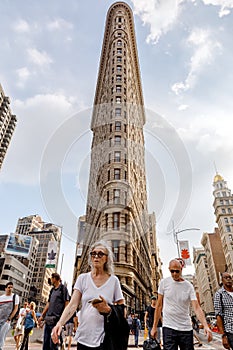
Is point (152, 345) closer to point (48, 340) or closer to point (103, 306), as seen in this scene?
point (48, 340)

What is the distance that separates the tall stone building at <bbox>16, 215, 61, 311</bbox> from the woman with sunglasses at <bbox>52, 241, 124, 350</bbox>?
367ft

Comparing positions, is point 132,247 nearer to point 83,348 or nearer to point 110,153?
point 110,153

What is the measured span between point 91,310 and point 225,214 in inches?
3224

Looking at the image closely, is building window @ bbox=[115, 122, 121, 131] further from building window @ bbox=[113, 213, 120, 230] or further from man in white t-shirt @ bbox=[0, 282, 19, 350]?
man in white t-shirt @ bbox=[0, 282, 19, 350]

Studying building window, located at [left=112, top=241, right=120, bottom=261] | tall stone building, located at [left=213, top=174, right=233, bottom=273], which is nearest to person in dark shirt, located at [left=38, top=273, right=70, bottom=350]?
building window, located at [left=112, top=241, right=120, bottom=261]

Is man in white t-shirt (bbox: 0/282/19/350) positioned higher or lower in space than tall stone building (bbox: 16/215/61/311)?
lower

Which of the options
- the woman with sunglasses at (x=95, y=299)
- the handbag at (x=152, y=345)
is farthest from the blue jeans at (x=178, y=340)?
the woman with sunglasses at (x=95, y=299)

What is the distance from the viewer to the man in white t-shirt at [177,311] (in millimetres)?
3768

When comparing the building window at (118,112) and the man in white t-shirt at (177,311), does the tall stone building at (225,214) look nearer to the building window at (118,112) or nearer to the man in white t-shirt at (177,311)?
the building window at (118,112)

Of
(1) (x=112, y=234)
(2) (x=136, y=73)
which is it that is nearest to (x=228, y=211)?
(2) (x=136, y=73)

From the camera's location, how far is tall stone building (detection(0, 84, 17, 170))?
308ft

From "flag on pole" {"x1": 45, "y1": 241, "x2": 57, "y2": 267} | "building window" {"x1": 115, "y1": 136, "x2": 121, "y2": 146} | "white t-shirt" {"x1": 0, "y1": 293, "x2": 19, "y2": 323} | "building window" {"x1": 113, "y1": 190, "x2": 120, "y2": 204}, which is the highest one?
"building window" {"x1": 115, "y1": 136, "x2": 121, "y2": 146}

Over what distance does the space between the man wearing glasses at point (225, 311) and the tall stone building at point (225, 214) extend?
69198mm

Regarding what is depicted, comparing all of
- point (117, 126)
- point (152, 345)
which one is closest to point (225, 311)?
point (152, 345)
